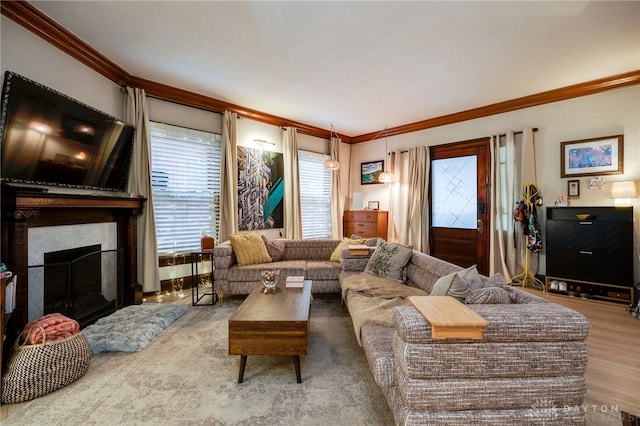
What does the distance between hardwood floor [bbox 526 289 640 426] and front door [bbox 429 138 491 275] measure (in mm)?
1667

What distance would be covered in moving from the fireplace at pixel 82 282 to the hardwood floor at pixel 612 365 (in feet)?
13.2

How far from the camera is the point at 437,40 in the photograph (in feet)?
8.84

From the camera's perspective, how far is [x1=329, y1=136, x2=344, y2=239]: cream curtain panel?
6027mm

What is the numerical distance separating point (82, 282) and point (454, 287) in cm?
342

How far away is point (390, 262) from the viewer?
3115mm

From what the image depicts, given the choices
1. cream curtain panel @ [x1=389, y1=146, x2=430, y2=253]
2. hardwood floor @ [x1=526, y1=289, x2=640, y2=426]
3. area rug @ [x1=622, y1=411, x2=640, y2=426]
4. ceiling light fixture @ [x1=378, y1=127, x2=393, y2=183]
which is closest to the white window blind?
ceiling light fixture @ [x1=378, y1=127, x2=393, y2=183]

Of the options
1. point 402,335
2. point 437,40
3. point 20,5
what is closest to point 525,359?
point 402,335

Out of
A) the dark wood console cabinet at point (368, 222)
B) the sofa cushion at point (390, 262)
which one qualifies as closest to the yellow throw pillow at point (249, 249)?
the sofa cushion at point (390, 262)

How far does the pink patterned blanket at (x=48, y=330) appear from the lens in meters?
1.82

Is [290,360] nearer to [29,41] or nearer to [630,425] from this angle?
[630,425]

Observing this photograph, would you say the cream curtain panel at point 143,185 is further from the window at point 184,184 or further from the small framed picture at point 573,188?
the small framed picture at point 573,188

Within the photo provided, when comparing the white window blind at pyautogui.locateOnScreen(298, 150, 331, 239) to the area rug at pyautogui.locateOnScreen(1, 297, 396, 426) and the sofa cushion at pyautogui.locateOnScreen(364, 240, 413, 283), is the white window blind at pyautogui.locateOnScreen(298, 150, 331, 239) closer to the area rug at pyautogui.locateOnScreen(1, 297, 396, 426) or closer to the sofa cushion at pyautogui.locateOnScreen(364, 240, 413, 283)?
the sofa cushion at pyautogui.locateOnScreen(364, 240, 413, 283)

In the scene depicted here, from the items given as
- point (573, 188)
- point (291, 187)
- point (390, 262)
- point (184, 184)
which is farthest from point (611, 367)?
point (184, 184)

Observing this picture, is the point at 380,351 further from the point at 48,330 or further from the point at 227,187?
the point at 227,187
